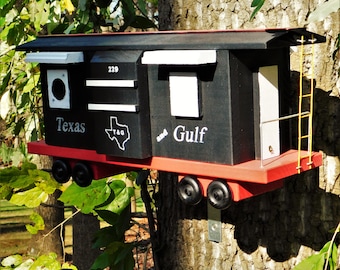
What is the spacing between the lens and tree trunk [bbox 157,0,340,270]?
1.72 m

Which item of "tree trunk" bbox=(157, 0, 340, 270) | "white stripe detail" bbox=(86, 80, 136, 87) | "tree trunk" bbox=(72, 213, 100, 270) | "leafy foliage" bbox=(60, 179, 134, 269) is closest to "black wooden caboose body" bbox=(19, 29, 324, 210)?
"white stripe detail" bbox=(86, 80, 136, 87)

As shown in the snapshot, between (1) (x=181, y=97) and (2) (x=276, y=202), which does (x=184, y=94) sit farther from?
(2) (x=276, y=202)

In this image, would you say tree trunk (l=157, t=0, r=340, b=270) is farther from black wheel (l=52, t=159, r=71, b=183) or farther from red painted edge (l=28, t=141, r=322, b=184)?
black wheel (l=52, t=159, r=71, b=183)

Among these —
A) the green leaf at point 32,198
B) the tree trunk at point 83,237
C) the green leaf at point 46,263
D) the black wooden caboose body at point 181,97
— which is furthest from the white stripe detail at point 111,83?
the tree trunk at point 83,237

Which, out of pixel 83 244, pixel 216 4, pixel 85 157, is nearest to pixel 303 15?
pixel 216 4

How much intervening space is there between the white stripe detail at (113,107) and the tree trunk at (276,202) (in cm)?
38

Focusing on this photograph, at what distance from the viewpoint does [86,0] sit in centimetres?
217

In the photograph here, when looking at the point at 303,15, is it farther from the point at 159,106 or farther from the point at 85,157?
the point at 85,157

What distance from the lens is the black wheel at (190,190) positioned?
156cm

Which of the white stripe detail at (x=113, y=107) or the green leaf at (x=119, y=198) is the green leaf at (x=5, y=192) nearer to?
the green leaf at (x=119, y=198)

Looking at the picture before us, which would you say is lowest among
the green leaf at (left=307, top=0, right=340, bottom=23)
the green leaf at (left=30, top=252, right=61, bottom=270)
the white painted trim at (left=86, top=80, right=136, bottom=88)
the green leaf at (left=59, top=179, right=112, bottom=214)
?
the green leaf at (left=30, top=252, right=61, bottom=270)

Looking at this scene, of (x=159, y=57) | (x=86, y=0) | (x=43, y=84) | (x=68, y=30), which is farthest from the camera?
(x=68, y=30)

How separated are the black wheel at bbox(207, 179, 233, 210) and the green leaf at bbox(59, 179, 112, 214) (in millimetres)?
582

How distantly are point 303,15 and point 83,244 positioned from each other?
11.1 feet
